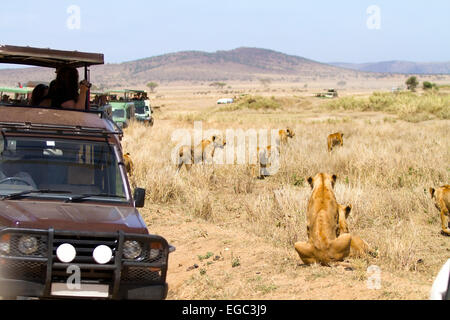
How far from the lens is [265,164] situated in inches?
656

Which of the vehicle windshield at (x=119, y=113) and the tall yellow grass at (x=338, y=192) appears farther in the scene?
the vehicle windshield at (x=119, y=113)

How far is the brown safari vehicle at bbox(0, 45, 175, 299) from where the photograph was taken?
15.9ft

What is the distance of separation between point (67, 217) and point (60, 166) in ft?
3.51

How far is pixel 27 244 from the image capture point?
4.89m

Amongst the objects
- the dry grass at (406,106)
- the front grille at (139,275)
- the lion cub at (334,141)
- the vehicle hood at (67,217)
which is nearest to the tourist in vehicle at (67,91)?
the vehicle hood at (67,217)

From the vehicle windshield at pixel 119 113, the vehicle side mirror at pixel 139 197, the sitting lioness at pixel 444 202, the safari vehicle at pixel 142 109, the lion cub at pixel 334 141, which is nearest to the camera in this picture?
the vehicle side mirror at pixel 139 197

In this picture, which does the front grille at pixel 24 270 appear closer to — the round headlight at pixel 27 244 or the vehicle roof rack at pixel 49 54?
the round headlight at pixel 27 244

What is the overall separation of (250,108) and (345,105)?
31.9ft

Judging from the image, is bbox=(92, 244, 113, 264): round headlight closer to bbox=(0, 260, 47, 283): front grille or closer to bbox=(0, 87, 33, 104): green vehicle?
bbox=(0, 260, 47, 283): front grille

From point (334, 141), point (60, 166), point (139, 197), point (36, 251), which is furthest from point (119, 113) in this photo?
point (36, 251)

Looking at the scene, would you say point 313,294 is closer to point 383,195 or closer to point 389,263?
point 389,263

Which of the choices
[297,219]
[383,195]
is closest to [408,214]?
[383,195]

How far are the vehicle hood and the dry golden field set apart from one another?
169 cm

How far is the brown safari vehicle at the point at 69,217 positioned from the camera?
484 centimetres
